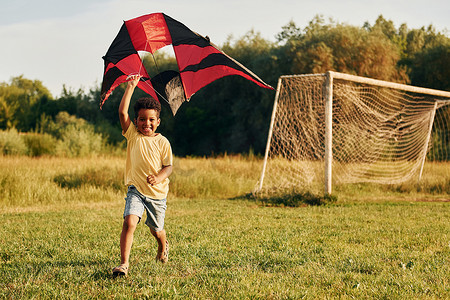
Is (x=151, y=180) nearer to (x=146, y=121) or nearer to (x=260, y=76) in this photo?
(x=146, y=121)

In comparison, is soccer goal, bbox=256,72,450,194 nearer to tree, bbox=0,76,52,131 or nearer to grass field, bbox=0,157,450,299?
grass field, bbox=0,157,450,299

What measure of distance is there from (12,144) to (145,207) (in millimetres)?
16016

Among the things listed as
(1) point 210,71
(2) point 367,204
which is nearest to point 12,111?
(2) point 367,204

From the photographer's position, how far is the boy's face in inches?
154

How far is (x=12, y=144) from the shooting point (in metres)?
17.8

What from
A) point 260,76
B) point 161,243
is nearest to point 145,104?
point 161,243

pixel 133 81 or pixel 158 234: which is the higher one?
pixel 133 81

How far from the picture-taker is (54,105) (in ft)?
111

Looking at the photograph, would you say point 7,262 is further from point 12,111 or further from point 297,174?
point 12,111

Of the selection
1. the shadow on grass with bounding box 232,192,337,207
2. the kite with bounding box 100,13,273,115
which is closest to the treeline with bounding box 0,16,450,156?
the shadow on grass with bounding box 232,192,337,207

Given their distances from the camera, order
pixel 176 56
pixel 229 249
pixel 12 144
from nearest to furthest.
A: pixel 176 56 → pixel 229 249 → pixel 12 144

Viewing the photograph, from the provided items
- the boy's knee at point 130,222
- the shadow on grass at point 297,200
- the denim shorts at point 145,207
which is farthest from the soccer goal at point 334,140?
the boy's knee at point 130,222

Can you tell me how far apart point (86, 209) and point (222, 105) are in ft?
75.0

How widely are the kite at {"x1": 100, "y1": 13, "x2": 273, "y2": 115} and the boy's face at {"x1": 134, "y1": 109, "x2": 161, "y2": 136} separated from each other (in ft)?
1.97
